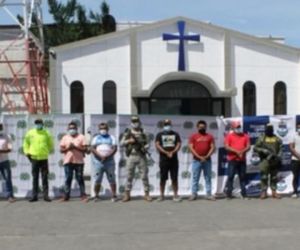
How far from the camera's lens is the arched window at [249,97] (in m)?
22.5

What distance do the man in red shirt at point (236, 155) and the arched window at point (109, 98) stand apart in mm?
6710

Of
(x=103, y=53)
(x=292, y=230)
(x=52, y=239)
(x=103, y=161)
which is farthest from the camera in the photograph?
(x=103, y=53)

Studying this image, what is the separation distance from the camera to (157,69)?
72.3 feet

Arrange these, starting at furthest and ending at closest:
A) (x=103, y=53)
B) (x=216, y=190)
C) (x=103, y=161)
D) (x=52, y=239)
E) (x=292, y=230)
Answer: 1. (x=103, y=53)
2. (x=216, y=190)
3. (x=103, y=161)
4. (x=292, y=230)
5. (x=52, y=239)

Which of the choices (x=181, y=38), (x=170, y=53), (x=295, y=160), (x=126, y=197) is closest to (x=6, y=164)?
(x=126, y=197)

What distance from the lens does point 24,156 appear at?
1608 cm

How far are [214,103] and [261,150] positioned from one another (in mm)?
6976

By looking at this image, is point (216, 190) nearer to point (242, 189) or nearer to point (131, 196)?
point (242, 189)

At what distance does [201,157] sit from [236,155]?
2.63ft

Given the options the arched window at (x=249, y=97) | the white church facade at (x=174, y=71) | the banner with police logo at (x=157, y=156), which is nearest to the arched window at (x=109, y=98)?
the white church facade at (x=174, y=71)

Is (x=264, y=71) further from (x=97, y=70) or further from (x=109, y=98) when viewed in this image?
(x=97, y=70)

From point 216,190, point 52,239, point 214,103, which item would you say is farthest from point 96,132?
point 214,103

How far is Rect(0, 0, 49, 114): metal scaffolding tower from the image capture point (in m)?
24.8

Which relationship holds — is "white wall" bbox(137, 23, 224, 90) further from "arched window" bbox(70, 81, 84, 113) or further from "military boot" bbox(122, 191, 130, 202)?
"military boot" bbox(122, 191, 130, 202)
